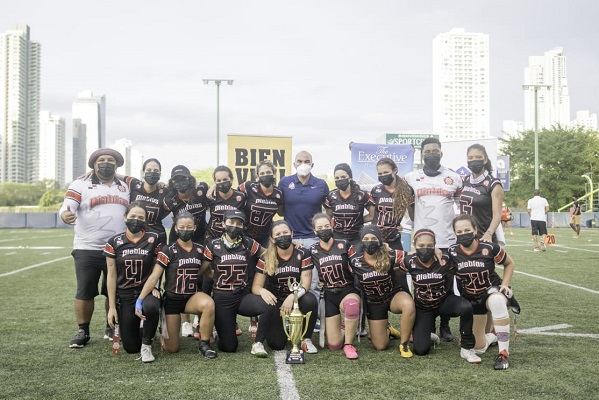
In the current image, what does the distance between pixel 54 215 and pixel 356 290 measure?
36293 millimetres

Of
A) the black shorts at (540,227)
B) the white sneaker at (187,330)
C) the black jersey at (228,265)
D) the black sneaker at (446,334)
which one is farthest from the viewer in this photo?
the black shorts at (540,227)

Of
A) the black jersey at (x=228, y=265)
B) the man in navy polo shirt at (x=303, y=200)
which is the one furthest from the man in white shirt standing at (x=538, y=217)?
the black jersey at (x=228, y=265)

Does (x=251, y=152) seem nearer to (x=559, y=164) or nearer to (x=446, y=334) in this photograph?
(x=446, y=334)

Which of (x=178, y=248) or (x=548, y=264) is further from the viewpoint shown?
(x=548, y=264)

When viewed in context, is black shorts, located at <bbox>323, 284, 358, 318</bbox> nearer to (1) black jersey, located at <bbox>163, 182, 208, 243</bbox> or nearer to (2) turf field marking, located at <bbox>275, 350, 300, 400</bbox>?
(2) turf field marking, located at <bbox>275, 350, 300, 400</bbox>

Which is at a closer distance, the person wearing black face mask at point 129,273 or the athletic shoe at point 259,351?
the athletic shoe at point 259,351

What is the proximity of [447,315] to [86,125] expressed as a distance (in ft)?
469

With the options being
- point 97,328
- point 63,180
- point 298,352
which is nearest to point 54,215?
point 97,328

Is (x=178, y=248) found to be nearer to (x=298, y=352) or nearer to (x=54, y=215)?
(x=298, y=352)

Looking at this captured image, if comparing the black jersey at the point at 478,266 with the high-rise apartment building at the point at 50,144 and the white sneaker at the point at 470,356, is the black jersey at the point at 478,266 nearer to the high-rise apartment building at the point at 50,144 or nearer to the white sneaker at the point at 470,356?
the white sneaker at the point at 470,356

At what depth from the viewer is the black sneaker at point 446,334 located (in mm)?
5711

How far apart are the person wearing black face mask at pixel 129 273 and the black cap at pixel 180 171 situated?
668mm

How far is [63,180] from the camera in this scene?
136375mm

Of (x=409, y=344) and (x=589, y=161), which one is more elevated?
(x=589, y=161)
